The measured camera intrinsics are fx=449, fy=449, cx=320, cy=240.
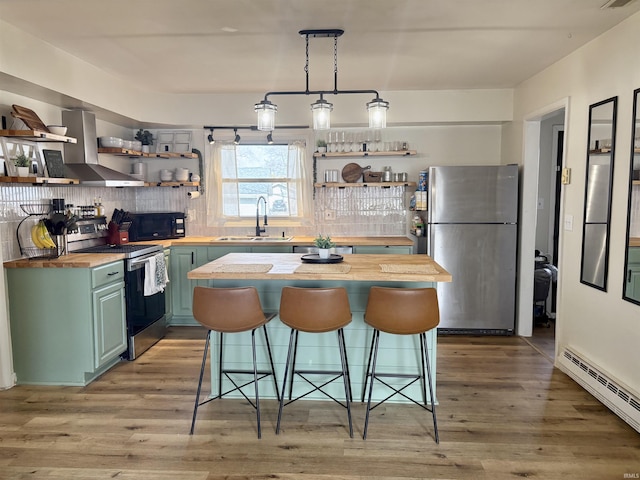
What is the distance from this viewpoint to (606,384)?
302 centimetres

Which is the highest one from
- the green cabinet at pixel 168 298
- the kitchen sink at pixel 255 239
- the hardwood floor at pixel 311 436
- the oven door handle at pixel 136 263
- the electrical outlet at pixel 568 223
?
the electrical outlet at pixel 568 223

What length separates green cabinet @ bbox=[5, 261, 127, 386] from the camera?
333cm

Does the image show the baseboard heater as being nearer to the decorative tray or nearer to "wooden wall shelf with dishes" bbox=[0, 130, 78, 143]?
the decorative tray

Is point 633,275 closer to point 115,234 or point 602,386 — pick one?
point 602,386

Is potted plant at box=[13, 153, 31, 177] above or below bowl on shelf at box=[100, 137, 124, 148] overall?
below

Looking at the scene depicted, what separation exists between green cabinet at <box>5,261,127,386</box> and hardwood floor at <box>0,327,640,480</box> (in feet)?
0.49

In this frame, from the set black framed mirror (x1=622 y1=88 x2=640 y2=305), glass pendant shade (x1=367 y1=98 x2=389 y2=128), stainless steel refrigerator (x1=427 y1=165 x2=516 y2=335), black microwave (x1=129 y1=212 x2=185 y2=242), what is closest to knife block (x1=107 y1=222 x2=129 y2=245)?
black microwave (x1=129 y1=212 x2=185 y2=242)

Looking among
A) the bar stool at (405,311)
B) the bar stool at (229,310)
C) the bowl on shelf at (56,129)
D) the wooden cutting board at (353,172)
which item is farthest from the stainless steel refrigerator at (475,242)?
the bowl on shelf at (56,129)

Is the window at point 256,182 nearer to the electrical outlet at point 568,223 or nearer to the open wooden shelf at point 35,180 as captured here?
the open wooden shelf at point 35,180

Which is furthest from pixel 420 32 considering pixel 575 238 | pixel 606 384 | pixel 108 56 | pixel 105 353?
pixel 105 353

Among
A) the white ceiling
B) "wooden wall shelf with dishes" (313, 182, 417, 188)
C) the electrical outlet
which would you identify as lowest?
the electrical outlet

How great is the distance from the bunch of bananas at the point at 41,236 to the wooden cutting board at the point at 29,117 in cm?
72

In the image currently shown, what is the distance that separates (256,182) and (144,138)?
1.36 meters

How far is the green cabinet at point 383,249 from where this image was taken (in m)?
4.72
